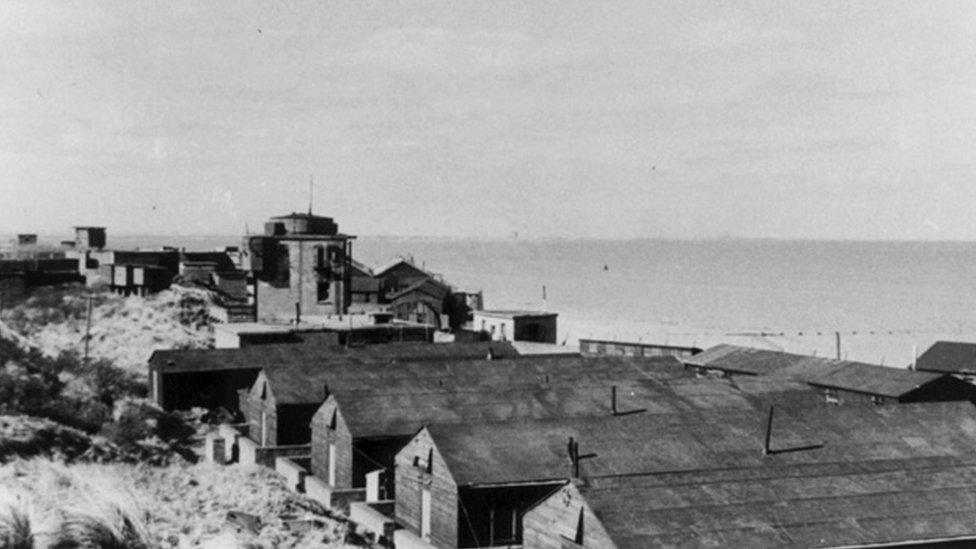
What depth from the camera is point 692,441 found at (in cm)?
2959

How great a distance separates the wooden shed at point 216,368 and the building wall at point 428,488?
16002 millimetres

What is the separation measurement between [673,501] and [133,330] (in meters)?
45.7

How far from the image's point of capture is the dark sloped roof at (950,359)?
2137 inches

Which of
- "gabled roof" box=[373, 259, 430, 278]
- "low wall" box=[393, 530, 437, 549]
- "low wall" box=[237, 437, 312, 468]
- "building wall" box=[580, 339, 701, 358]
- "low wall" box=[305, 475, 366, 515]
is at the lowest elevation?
"low wall" box=[393, 530, 437, 549]

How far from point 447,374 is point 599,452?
1448cm

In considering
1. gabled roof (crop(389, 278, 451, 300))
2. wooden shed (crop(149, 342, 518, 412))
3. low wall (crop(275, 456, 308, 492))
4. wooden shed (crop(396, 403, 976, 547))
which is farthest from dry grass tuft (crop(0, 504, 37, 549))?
gabled roof (crop(389, 278, 451, 300))

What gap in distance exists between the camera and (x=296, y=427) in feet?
132

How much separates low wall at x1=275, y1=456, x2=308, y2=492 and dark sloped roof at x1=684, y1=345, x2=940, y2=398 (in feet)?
80.5

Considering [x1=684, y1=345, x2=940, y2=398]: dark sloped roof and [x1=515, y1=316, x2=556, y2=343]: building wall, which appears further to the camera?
[x1=515, y1=316, x2=556, y2=343]: building wall

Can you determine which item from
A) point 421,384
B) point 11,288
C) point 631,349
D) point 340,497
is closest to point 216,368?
point 421,384

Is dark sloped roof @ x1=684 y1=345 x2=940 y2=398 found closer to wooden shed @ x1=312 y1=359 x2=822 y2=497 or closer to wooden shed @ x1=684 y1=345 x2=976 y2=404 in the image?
wooden shed @ x1=684 y1=345 x2=976 y2=404

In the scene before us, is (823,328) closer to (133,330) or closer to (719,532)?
(133,330)

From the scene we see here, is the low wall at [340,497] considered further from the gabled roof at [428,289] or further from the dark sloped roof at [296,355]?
the gabled roof at [428,289]

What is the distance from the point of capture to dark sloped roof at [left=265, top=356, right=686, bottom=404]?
40.0 meters
